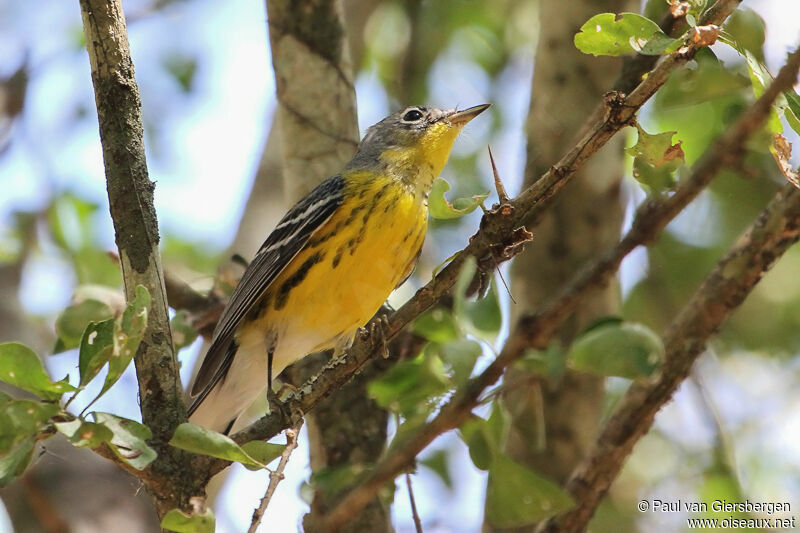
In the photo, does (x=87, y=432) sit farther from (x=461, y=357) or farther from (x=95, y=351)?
(x=461, y=357)

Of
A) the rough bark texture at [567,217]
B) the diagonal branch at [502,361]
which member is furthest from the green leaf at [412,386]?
the rough bark texture at [567,217]

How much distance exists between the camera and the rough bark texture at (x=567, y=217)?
5.07 metres

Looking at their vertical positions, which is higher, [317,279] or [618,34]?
[317,279]

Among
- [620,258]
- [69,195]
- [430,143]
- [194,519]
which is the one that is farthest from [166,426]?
[69,195]

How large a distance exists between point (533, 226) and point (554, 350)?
6.96 feet

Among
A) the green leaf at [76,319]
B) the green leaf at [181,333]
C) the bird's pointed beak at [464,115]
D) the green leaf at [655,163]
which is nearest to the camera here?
the green leaf at [655,163]

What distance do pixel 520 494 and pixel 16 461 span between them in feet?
5.21

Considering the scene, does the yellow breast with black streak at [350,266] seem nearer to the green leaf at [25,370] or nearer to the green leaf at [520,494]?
the green leaf at [520,494]

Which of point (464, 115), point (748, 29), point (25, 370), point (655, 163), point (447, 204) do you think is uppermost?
point (464, 115)

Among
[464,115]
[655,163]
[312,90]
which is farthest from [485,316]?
[464,115]

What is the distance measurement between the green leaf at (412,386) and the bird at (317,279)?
1.32 metres

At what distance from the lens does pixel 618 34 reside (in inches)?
104

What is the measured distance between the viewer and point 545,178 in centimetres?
273

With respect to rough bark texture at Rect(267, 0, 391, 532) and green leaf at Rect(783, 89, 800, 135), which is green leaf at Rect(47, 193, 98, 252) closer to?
rough bark texture at Rect(267, 0, 391, 532)
